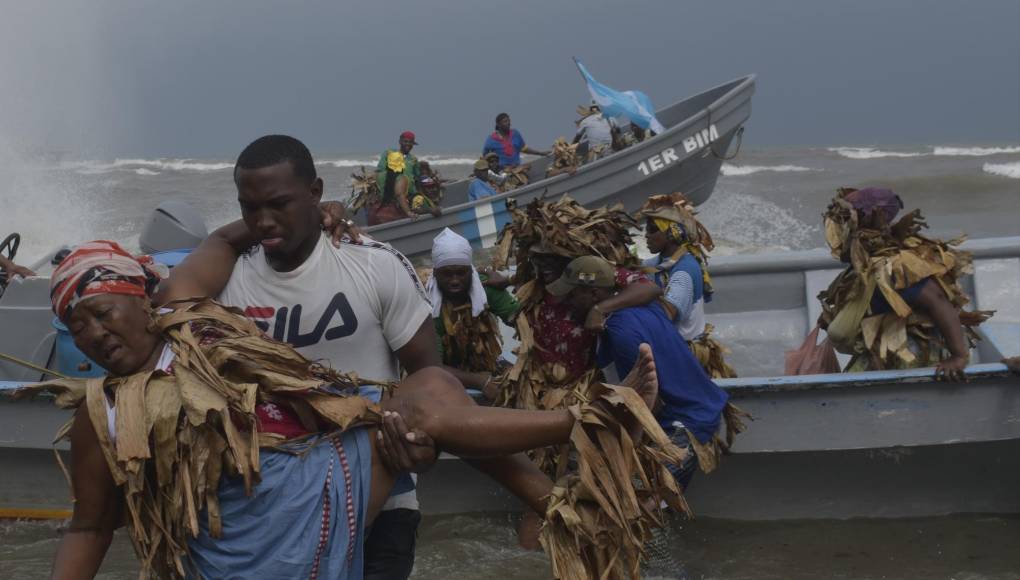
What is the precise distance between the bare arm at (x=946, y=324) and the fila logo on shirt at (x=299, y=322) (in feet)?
11.8

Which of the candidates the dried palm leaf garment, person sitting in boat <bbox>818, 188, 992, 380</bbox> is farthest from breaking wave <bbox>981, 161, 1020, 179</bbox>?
the dried palm leaf garment

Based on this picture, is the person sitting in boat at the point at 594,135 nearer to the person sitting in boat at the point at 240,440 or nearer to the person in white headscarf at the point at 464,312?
the person in white headscarf at the point at 464,312

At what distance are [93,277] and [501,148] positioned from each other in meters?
13.6

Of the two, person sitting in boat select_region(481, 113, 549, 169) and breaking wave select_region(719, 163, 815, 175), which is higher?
person sitting in boat select_region(481, 113, 549, 169)

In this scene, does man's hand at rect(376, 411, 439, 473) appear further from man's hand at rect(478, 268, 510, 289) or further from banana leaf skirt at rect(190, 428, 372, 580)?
man's hand at rect(478, 268, 510, 289)

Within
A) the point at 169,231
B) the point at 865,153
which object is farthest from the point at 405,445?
the point at 865,153

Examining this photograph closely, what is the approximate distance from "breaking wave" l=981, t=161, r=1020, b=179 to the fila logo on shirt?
31652 mm

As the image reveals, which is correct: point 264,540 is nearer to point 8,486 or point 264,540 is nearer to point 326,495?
point 326,495

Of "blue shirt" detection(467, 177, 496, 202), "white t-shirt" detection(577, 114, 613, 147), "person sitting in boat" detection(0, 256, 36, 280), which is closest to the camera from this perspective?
"person sitting in boat" detection(0, 256, 36, 280)

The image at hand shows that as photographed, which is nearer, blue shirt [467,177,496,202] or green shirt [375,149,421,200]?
green shirt [375,149,421,200]

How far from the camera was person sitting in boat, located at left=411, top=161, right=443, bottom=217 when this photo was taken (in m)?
13.9

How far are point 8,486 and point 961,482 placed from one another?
18.4 ft

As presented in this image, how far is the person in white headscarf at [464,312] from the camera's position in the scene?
593cm

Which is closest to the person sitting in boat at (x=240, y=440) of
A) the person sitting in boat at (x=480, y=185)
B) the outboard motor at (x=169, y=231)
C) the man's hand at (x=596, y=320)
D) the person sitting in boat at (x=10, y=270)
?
the man's hand at (x=596, y=320)
